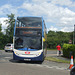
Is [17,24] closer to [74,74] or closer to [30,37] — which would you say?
[30,37]

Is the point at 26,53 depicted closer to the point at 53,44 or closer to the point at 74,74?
the point at 74,74

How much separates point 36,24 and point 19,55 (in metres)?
3.08

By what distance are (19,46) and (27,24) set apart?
81.1 inches

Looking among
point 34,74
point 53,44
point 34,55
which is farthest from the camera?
point 53,44

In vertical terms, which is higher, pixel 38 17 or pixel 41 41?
pixel 38 17

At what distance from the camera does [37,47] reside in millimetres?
14156

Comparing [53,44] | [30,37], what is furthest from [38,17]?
[53,44]

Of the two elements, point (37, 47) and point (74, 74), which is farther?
point (37, 47)

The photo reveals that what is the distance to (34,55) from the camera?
46.2 feet

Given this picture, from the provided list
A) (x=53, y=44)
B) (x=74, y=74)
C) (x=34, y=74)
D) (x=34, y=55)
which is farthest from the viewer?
(x=53, y=44)

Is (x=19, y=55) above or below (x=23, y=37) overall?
below

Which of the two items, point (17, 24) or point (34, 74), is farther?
point (17, 24)

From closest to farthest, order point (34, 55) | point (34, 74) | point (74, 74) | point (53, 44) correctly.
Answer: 1. point (74, 74)
2. point (34, 74)
3. point (34, 55)
4. point (53, 44)

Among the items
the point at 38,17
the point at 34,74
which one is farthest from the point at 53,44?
the point at 34,74
